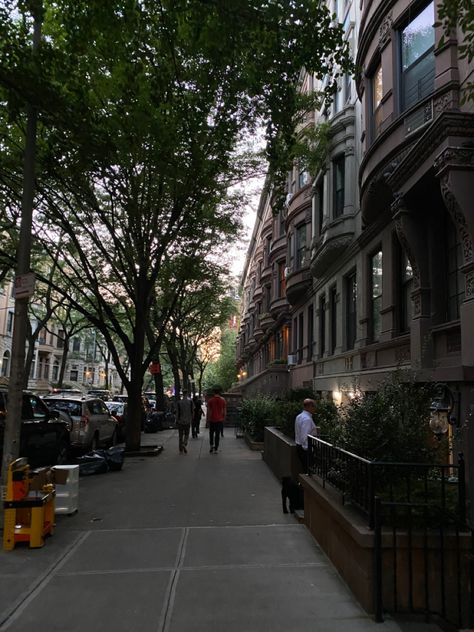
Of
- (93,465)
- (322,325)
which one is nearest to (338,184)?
(322,325)

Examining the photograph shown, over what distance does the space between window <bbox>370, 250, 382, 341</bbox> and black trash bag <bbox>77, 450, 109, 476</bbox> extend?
7.20m

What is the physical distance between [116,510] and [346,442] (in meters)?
4.36

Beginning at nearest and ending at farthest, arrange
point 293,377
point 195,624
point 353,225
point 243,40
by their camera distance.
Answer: point 195,624 → point 243,40 → point 353,225 → point 293,377

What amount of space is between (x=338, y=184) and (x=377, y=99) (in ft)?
15.0

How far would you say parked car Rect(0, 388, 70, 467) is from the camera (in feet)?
36.4

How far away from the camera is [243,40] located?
786cm

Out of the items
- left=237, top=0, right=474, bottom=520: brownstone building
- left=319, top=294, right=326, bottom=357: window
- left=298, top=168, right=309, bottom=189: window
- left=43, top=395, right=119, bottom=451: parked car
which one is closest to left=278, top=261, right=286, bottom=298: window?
left=298, top=168, right=309, bottom=189: window

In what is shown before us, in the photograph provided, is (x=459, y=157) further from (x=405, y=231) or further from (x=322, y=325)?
(x=322, y=325)

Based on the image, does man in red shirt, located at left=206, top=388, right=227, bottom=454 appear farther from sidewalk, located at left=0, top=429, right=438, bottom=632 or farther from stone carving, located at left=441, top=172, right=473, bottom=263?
stone carving, located at left=441, top=172, right=473, bottom=263

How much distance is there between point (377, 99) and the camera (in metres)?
13.2

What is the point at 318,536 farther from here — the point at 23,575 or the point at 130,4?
the point at 130,4

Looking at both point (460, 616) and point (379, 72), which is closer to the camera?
point (460, 616)

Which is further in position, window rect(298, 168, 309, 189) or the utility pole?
window rect(298, 168, 309, 189)

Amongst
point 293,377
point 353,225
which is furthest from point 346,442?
point 293,377
